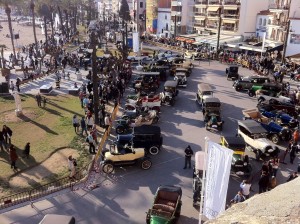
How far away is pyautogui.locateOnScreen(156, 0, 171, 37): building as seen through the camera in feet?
283

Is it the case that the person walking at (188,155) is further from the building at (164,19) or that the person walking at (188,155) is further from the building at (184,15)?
the building at (164,19)

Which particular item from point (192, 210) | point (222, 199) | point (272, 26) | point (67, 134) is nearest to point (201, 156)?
point (192, 210)

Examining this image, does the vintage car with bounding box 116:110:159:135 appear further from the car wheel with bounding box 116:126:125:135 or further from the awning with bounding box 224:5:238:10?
the awning with bounding box 224:5:238:10

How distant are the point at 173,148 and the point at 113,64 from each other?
78.5 feet

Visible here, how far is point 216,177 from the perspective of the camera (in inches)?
448

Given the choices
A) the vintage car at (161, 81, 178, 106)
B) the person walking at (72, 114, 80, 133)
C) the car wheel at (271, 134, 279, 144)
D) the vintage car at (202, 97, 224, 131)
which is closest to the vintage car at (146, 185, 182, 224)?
the car wheel at (271, 134, 279, 144)

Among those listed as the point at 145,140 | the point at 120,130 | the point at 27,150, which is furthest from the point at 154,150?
the point at 27,150

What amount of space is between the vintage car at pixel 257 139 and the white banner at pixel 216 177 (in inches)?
305

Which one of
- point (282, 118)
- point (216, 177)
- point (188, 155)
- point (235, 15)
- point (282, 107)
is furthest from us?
point (235, 15)

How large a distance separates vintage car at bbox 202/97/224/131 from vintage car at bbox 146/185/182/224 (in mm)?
9838

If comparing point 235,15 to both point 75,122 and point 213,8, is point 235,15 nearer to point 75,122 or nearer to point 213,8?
point 213,8

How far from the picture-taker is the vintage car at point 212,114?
75.2 ft

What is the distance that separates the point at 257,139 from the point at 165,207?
8.59 metres

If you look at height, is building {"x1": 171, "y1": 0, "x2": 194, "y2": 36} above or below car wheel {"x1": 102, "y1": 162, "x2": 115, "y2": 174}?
above
